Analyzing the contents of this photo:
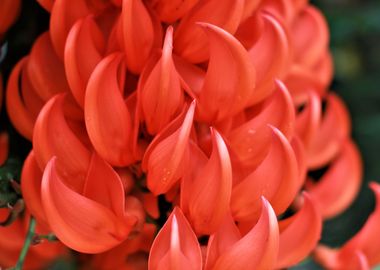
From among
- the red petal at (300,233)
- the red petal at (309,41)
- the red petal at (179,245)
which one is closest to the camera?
the red petal at (179,245)

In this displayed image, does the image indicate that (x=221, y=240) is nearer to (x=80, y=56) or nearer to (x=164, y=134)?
(x=164, y=134)

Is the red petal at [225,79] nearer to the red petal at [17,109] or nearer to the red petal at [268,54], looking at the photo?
the red petal at [268,54]

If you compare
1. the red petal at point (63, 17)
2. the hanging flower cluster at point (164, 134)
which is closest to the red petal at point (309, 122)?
the hanging flower cluster at point (164, 134)

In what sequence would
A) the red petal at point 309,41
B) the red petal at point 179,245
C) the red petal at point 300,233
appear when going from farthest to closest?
the red petal at point 309,41, the red petal at point 300,233, the red petal at point 179,245

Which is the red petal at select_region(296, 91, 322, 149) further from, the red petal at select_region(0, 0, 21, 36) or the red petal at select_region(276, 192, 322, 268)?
the red petal at select_region(0, 0, 21, 36)

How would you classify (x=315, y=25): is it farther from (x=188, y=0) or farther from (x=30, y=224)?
(x=30, y=224)

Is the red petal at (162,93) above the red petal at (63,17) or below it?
below

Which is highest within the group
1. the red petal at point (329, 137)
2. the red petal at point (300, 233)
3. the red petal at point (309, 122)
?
the red petal at point (309, 122)
